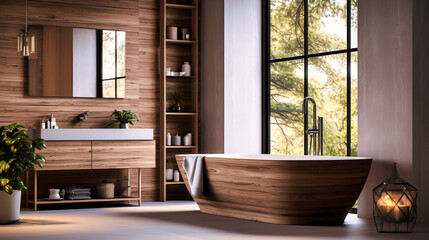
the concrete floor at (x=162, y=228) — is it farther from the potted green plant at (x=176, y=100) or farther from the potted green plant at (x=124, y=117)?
the potted green plant at (x=176, y=100)

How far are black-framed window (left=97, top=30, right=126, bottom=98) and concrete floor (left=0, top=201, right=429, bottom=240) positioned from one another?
155cm

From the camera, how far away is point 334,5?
301 inches

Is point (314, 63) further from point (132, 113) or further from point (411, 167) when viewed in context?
point (411, 167)

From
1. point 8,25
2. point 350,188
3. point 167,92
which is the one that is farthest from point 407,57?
point 8,25

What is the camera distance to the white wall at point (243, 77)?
7.47 m

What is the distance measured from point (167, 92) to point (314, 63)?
1756mm

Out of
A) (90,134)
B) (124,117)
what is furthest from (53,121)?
(124,117)

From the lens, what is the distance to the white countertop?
6492 millimetres

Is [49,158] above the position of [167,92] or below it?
below

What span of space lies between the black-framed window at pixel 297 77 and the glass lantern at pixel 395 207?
2408 millimetres

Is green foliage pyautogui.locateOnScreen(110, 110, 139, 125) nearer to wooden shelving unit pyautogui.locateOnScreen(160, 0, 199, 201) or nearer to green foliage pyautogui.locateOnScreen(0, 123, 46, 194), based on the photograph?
wooden shelving unit pyautogui.locateOnScreen(160, 0, 199, 201)

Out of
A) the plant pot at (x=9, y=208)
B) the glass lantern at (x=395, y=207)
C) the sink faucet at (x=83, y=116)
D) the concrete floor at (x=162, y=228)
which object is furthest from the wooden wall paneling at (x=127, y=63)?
the glass lantern at (x=395, y=207)

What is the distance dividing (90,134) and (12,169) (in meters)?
1.27

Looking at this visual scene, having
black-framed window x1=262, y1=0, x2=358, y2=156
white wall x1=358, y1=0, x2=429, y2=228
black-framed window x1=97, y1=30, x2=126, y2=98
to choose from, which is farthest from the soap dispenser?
white wall x1=358, y1=0, x2=429, y2=228
